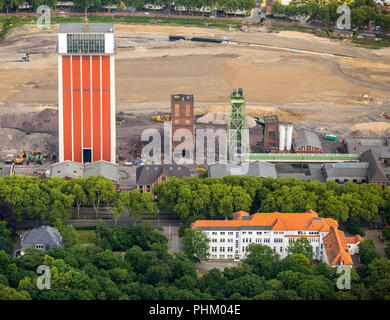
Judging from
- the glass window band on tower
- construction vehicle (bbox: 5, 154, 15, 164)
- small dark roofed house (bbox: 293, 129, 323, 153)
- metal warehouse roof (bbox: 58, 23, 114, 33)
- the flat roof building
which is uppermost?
metal warehouse roof (bbox: 58, 23, 114, 33)

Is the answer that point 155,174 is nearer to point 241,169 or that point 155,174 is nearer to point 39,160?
point 241,169

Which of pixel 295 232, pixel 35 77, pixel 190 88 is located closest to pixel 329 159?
pixel 295 232

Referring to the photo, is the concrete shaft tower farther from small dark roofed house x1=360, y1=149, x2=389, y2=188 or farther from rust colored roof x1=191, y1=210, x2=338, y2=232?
rust colored roof x1=191, y1=210, x2=338, y2=232

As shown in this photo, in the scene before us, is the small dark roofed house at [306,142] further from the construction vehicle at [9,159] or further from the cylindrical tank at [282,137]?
the construction vehicle at [9,159]

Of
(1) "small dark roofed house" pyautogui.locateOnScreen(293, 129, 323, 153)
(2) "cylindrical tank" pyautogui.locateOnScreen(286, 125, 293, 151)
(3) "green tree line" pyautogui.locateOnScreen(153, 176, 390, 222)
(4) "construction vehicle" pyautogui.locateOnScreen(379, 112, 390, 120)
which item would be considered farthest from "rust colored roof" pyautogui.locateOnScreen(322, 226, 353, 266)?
(4) "construction vehicle" pyautogui.locateOnScreen(379, 112, 390, 120)

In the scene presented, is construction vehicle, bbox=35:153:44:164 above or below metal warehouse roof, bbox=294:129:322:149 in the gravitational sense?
below

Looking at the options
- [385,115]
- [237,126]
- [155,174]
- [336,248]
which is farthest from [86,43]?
[385,115]

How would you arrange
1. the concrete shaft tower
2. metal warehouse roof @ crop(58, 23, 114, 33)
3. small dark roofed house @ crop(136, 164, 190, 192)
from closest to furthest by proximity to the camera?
small dark roofed house @ crop(136, 164, 190, 192)
metal warehouse roof @ crop(58, 23, 114, 33)
the concrete shaft tower
